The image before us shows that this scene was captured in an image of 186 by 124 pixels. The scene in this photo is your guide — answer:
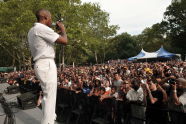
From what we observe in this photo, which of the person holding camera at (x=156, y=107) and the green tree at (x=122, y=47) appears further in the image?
the green tree at (x=122, y=47)

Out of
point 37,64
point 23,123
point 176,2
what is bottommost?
point 23,123

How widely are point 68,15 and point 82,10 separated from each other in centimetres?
339

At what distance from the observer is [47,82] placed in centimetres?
345

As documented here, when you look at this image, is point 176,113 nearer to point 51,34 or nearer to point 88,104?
point 51,34

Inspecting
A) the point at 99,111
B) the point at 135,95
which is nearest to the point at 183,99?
the point at 135,95

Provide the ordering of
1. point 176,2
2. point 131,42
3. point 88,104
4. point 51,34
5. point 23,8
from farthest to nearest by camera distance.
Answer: point 131,42 < point 176,2 < point 23,8 < point 88,104 < point 51,34

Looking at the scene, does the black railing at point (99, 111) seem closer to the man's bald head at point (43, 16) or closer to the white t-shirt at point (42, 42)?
the white t-shirt at point (42, 42)

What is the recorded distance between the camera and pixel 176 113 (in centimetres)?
467

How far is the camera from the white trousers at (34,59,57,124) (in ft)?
11.4

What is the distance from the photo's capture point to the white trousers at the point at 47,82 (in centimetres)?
346

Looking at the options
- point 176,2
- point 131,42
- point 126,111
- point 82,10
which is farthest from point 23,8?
point 131,42

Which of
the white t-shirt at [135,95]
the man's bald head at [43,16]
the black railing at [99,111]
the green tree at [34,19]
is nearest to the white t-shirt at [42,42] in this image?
the man's bald head at [43,16]

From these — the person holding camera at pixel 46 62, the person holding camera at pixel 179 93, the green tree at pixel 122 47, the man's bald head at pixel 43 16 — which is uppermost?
the green tree at pixel 122 47

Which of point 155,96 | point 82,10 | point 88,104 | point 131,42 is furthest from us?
point 131,42
